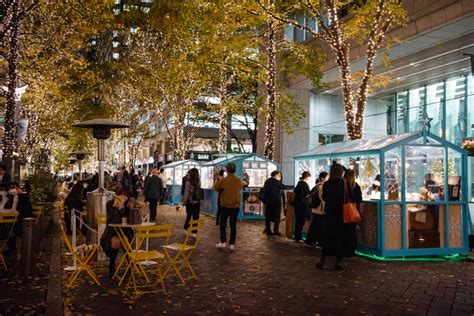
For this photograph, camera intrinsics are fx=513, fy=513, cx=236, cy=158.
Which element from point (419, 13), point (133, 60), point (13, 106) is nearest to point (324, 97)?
point (419, 13)

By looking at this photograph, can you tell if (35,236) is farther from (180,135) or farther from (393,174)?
(180,135)

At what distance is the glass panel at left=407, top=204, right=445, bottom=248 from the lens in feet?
31.8

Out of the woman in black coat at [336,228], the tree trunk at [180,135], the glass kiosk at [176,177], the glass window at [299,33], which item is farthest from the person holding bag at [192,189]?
the tree trunk at [180,135]

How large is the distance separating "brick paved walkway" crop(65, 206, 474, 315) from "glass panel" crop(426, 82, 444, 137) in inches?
502

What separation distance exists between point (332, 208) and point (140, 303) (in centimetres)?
368

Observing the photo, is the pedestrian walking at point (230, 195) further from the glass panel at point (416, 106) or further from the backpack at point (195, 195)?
the glass panel at point (416, 106)

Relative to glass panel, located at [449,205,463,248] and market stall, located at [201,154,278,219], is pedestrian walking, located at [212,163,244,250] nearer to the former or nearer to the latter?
glass panel, located at [449,205,463,248]

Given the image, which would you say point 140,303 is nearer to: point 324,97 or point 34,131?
point 324,97

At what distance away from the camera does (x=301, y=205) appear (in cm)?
1145

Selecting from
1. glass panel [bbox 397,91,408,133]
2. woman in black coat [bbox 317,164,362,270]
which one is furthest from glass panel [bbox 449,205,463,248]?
glass panel [bbox 397,91,408,133]

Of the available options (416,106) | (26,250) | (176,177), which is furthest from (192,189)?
(416,106)

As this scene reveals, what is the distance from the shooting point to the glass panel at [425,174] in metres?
9.79

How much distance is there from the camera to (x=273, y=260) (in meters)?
9.24

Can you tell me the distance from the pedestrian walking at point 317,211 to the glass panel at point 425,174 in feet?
→ 5.35
